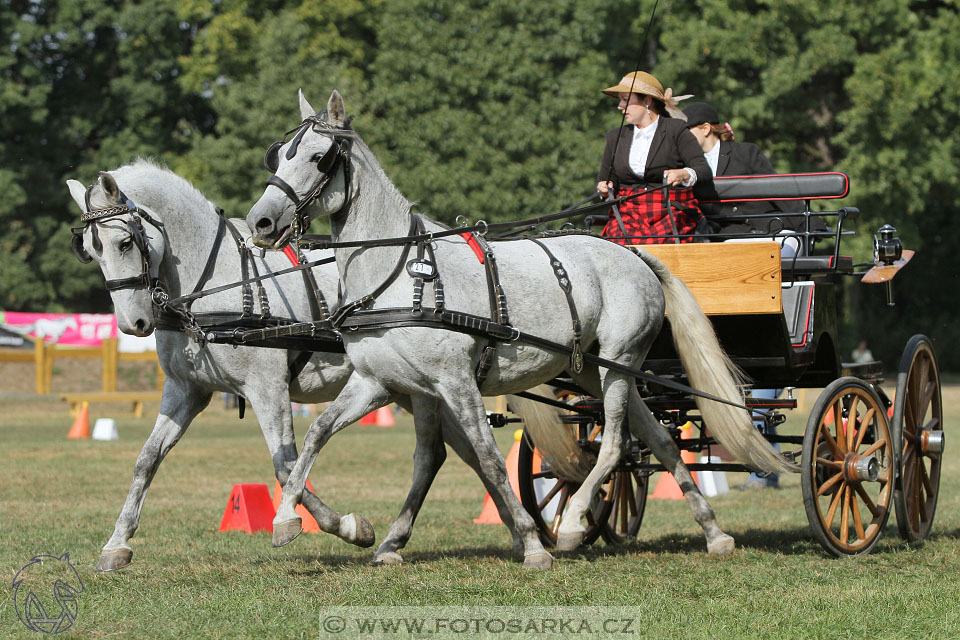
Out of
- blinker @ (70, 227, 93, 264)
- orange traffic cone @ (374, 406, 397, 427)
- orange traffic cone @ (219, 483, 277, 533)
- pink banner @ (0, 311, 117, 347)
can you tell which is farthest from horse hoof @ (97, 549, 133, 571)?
pink banner @ (0, 311, 117, 347)

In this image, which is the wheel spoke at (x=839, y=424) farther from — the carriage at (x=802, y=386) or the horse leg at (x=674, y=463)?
the horse leg at (x=674, y=463)

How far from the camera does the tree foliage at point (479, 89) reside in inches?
1053

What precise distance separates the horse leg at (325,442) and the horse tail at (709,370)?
5.99 feet

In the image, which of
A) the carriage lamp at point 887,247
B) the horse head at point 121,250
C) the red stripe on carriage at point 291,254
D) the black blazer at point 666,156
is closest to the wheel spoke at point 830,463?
the carriage lamp at point 887,247

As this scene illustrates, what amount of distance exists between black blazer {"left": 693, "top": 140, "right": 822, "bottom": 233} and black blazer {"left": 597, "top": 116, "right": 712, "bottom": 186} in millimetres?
546

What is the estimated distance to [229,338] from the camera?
636 centimetres

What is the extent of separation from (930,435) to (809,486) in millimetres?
1592

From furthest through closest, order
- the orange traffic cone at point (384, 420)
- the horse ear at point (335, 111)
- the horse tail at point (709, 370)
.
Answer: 1. the orange traffic cone at point (384, 420)
2. the horse tail at point (709, 370)
3. the horse ear at point (335, 111)

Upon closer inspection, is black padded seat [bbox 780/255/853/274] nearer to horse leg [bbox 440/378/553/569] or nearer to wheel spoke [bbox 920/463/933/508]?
wheel spoke [bbox 920/463/933/508]

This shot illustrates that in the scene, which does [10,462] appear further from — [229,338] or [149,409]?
[149,409]

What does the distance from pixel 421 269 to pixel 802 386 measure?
313 cm

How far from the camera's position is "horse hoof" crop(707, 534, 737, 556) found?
272 inches

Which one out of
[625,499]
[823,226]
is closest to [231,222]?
[625,499]

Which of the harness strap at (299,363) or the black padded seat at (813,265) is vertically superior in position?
the black padded seat at (813,265)
